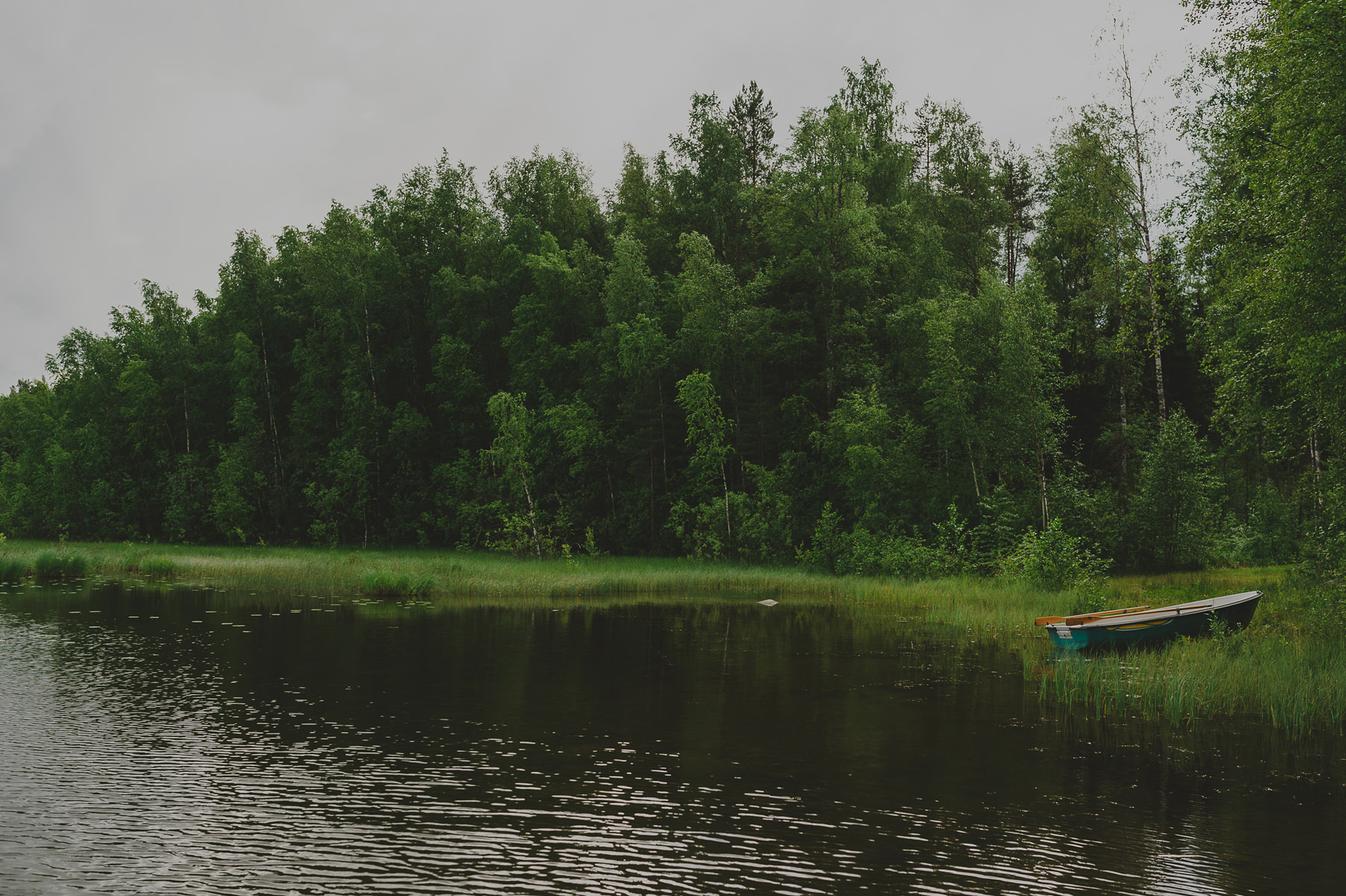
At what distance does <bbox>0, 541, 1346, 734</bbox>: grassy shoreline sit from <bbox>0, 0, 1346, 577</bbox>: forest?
273 cm

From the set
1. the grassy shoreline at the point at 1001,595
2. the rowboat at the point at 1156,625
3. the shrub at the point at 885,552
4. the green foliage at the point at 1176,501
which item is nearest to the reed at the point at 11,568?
the grassy shoreline at the point at 1001,595

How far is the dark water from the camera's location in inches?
313

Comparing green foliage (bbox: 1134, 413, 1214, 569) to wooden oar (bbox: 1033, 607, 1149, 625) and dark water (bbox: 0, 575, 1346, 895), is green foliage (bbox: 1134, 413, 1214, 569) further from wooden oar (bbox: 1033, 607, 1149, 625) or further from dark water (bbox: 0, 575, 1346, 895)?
dark water (bbox: 0, 575, 1346, 895)

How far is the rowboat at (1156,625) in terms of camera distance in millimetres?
17672

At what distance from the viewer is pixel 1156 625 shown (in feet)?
58.2

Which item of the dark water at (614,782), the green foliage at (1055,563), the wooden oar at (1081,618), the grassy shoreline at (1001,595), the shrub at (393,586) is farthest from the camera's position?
the shrub at (393,586)

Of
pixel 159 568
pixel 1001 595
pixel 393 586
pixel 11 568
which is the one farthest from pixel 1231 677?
pixel 11 568

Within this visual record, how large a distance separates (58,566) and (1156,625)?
40009 millimetres

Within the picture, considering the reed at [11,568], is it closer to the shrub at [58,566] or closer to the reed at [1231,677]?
the shrub at [58,566]

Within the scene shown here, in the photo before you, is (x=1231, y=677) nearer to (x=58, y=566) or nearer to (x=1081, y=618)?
(x=1081, y=618)

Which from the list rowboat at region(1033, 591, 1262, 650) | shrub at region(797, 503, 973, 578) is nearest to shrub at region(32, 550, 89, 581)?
shrub at region(797, 503, 973, 578)

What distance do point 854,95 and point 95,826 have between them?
166 feet

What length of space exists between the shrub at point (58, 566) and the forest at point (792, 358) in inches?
740

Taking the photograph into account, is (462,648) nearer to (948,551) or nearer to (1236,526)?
(948,551)
